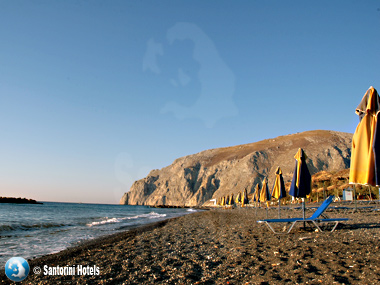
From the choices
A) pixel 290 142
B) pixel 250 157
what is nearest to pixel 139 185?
pixel 250 157

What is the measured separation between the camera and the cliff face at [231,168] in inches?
3258

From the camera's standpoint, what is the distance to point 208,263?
5879 mm

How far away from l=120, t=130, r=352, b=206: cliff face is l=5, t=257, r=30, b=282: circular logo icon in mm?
71352

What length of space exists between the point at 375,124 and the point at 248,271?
11.0ft

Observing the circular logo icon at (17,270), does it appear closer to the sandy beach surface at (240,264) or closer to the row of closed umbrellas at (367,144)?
the sandy beach surface at (240,264)

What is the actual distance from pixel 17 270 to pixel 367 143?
8250mm

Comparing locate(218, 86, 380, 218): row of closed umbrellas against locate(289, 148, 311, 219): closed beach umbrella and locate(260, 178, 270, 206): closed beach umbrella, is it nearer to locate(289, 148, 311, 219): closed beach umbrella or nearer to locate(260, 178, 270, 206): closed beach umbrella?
locate(289, 148, 311, 219): closed beach umbrella

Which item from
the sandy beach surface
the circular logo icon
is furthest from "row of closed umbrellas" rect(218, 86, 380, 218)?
the circular logo icon

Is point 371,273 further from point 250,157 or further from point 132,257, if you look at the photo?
point 250,157

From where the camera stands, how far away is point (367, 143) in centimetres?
363

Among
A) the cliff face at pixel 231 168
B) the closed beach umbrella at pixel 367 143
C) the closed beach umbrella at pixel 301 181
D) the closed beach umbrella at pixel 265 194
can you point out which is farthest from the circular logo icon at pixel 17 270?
the cliff face at pixel 231 168

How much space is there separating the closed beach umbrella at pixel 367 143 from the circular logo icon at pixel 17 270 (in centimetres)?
718

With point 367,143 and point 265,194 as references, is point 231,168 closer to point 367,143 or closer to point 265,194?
point 265,194

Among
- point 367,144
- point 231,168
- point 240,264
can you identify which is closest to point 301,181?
point 240,264
